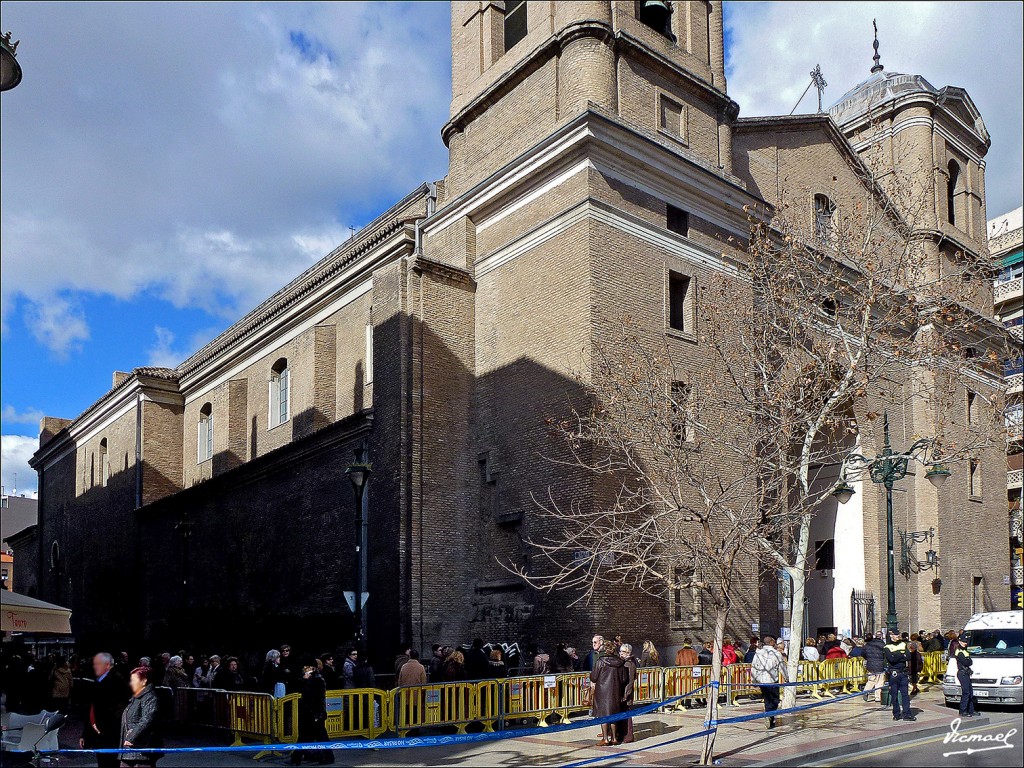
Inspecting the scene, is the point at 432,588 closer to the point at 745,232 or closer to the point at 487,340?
the point at 487,340

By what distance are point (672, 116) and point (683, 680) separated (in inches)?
549

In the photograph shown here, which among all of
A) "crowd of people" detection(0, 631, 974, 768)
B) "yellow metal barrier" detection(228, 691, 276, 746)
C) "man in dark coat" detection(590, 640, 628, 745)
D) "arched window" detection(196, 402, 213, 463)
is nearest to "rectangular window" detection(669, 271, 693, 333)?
"crowd of people" detection(0, 631, 974, 768)

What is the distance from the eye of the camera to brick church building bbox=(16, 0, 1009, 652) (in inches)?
897

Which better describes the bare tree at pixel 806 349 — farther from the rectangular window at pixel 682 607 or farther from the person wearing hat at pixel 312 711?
the person wearing hat at pixel 312 711

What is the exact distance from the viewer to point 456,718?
15.5 m

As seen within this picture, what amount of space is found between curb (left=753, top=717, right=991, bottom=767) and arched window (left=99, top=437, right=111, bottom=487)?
1540 inches

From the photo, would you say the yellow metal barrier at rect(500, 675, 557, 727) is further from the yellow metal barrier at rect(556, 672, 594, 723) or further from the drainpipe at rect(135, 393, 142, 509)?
the drainpipe at rect(135, 393, 142, 509)

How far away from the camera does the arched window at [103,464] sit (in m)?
46.7

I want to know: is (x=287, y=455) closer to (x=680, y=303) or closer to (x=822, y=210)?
(x=680, y=303)

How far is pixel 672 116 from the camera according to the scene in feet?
83.4

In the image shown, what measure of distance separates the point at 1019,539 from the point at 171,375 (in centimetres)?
3599

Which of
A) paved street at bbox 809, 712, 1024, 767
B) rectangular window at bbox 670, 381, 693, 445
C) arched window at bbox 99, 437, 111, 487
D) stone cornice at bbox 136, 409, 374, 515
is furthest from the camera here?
arched window at bbox 99, 437, 111, 487

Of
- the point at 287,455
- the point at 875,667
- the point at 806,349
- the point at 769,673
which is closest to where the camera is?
the point at 769,673

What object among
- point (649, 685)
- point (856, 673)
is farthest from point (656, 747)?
point (856, 673)
